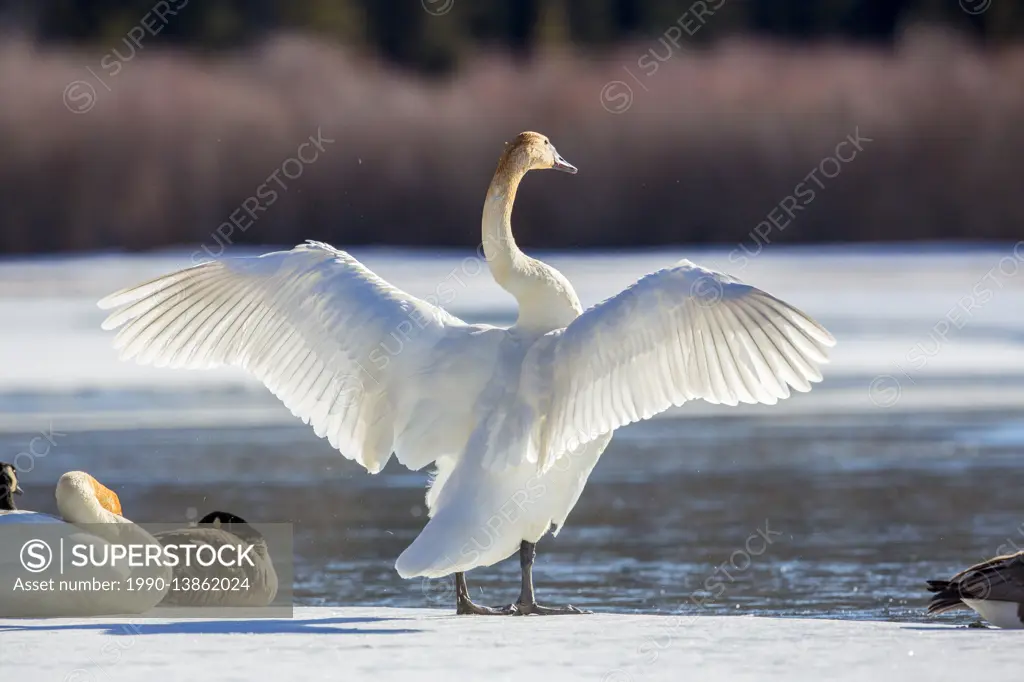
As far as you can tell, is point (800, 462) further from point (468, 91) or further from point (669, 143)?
point (468, 91)

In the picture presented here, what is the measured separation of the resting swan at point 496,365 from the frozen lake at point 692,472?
2.54 feet

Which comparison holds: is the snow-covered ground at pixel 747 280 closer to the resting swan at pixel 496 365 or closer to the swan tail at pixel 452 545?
the resting swan at pixel 496 365

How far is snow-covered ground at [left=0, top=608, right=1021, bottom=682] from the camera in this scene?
4.26 m

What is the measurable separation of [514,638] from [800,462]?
4.39 metres

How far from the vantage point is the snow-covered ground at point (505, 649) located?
4.26m

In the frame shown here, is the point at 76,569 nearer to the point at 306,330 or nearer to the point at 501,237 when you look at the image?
the point at 306,330

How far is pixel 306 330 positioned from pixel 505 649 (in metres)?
1.60

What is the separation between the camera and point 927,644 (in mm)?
4621

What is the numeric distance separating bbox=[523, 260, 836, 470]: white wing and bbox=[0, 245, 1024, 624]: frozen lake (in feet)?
2.90

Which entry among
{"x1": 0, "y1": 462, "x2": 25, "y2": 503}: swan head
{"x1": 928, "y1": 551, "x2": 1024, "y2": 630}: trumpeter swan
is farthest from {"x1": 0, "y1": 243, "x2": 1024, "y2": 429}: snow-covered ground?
{"x1": 928, "y1": 551, "x2": 1024, "y2": 630}: trumpeter swan

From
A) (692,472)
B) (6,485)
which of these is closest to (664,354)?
(6,485)

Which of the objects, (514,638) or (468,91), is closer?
(514,638)

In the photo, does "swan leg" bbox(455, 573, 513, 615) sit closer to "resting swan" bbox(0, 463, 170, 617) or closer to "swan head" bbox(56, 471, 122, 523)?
"resting swan" bbox(0, 463, 170, 617)

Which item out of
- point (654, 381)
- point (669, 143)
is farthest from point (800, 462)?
point (669, 143)
